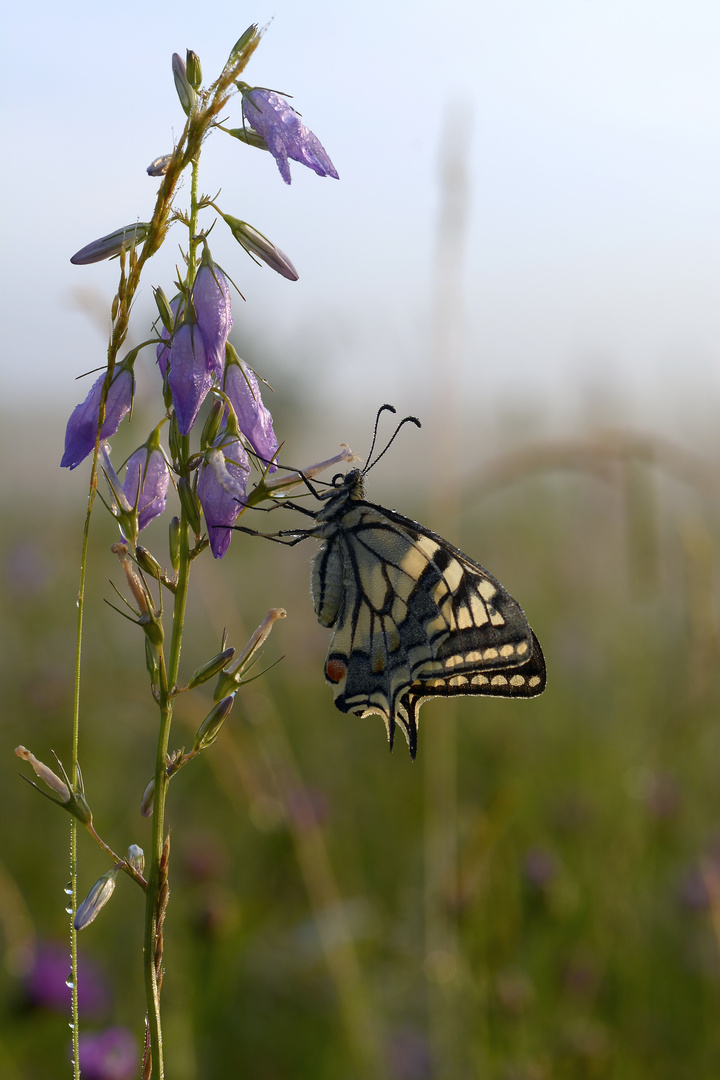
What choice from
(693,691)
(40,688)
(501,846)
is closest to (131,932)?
(40,688)

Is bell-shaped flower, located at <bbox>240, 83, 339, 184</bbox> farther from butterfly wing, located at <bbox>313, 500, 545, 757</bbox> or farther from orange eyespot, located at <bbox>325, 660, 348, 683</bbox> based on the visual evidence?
orange eyespot, located at <bbox>325, 660, 348, 683</bbox>

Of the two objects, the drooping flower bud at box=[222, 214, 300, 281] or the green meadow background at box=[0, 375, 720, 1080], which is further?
the green meadow background at box=[0, 375, 720, 1080]

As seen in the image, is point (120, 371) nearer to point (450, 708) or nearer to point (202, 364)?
point (202, 364)

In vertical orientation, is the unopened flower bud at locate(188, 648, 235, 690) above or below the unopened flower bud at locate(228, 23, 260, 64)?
below

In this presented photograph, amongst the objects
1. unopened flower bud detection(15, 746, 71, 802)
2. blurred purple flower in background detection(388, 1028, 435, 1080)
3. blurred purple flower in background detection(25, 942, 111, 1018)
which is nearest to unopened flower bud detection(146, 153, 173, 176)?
unopened flower bud detection(15, 746, 71, 802)

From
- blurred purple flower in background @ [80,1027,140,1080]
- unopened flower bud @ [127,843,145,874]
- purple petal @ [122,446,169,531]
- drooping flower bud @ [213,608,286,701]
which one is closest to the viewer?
unopened flower bud @ [127,843,145,874]

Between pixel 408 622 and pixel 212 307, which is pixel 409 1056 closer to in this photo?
pixel 408 622

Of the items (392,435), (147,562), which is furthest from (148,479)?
(392,435)
